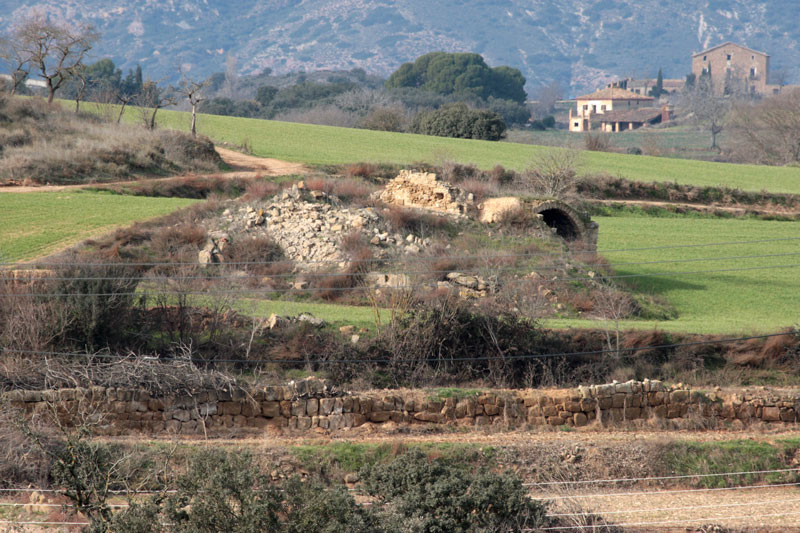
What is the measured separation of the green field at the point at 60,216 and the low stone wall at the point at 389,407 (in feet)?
26.5

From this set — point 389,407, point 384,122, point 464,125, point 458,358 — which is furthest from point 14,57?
point 389,407

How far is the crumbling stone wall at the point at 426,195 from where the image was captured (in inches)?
1180

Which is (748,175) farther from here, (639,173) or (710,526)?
(710,526)

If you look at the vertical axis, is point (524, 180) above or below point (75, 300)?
above

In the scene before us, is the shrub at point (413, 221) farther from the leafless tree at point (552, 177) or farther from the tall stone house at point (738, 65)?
the tall stone house at point (738, 65)

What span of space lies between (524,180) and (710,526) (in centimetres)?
2711

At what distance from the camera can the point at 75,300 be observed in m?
Answer: 19.2

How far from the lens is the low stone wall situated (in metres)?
17.6

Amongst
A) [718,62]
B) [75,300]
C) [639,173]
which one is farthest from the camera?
[718,62]

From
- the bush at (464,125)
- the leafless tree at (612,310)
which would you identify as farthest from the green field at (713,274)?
the bush at (464,125)

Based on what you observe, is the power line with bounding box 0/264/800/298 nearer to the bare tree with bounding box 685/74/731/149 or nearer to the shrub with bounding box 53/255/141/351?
the shrub with bounding box 53/255/141/351

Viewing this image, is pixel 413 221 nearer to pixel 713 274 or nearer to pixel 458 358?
pixel 458 358

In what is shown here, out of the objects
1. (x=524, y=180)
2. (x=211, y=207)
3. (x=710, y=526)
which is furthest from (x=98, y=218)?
(x=710, y=526)

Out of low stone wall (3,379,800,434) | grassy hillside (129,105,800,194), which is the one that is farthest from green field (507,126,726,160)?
low stone wall (3,379,800,434)
